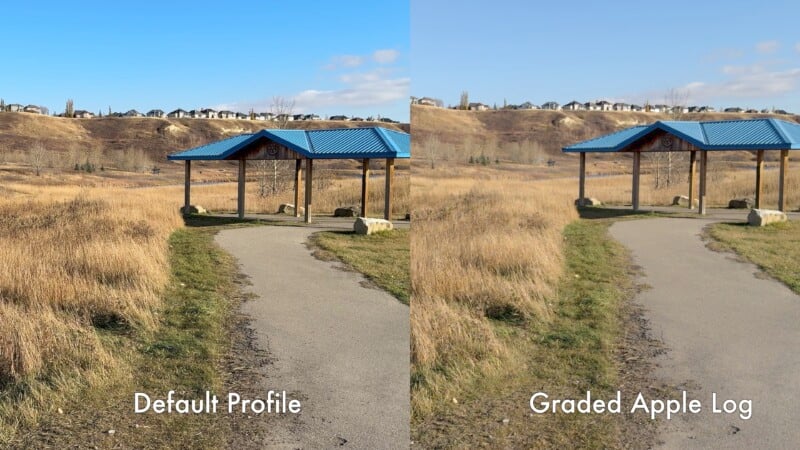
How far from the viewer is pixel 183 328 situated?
747 centimetres

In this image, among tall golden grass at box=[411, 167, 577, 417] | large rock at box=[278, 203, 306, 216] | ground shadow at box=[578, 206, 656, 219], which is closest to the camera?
tall golden grass at box=[411, 167, 577, 417]

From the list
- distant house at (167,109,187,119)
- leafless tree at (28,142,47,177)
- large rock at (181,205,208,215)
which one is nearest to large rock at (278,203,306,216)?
large rock at (181,205,208,215)

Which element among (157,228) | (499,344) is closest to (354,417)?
(499,344)

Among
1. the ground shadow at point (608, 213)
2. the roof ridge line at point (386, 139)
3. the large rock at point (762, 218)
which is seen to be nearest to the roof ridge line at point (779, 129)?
the large rock at point (762, 218)

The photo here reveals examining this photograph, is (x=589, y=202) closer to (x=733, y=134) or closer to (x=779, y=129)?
(x=733, y=134)

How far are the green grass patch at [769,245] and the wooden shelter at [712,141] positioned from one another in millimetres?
1906

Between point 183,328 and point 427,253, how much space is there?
3.26m

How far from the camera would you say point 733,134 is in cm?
1911

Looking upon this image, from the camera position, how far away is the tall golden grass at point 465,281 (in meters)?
5.81

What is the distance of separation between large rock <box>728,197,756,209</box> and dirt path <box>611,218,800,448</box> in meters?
9.61

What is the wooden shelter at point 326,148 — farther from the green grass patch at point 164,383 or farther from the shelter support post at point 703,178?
the green grass patch at point 164,383

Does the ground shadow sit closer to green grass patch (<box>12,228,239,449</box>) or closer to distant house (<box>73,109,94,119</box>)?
green grass patch (<box>12,228,239,449</box>)

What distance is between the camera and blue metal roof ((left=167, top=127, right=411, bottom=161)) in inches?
745

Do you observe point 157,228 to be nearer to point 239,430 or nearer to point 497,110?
point 239,430
